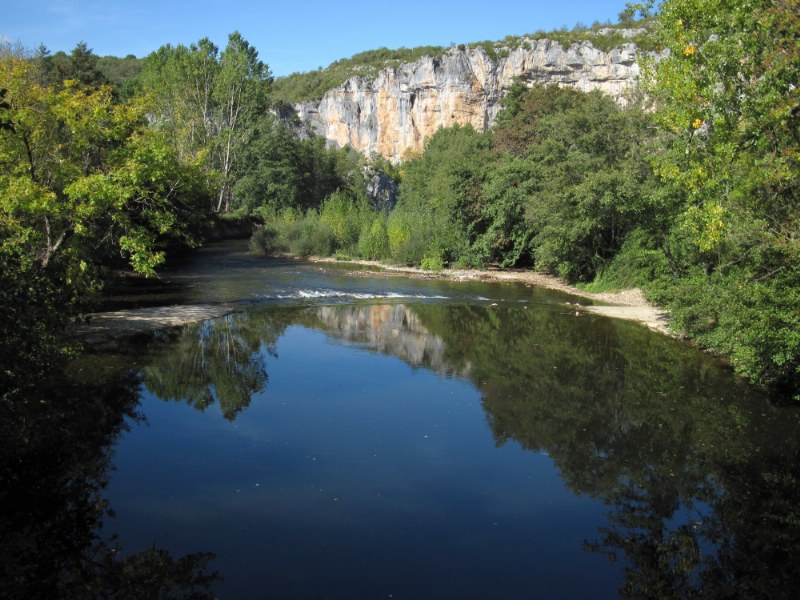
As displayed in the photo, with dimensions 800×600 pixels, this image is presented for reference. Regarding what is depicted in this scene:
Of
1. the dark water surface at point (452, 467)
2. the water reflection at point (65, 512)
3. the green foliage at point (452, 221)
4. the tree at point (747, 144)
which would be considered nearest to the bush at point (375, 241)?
the green foliage at point (452, 221)

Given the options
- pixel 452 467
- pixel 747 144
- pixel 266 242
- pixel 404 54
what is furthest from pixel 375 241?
pixel 404 54

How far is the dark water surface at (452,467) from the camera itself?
7.73 meters

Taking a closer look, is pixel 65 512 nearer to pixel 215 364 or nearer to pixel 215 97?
pixel 215 364

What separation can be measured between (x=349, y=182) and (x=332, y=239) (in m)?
32.4

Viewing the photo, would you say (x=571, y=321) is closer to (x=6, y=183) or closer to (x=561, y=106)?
Result: (x=6, y=183)

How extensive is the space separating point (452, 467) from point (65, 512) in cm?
566

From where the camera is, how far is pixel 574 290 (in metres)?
31.7

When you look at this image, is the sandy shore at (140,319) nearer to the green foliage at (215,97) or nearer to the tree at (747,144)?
the tree at (747,144)

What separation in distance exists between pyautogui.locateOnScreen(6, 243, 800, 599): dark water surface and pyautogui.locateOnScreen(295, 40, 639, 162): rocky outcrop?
72091 millimetres

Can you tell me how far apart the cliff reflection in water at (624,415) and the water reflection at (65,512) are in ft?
8.21

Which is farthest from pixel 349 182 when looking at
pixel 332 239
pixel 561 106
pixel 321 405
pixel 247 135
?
pixel 321 405

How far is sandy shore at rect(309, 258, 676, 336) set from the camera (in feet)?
79.3

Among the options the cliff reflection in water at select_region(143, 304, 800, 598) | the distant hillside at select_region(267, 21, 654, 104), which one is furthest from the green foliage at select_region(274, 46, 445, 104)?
the cliff reflection in water at select_region(143, 304, 800, 598)

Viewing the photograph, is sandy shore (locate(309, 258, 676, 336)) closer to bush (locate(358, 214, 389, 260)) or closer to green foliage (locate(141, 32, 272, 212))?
bush (locate(358, 214, 389, 260))
